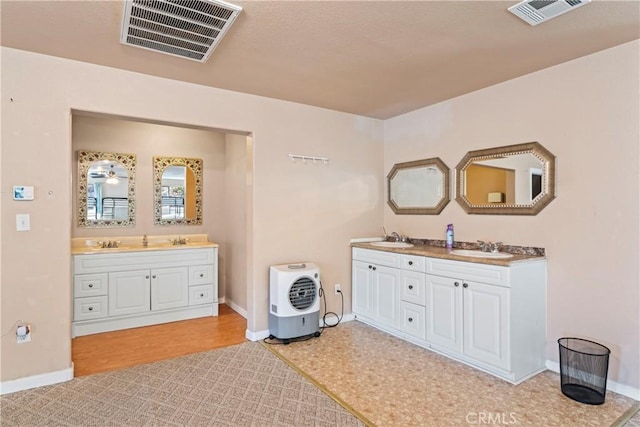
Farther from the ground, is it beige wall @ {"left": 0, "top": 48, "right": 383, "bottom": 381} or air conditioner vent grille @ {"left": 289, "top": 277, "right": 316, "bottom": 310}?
beige wall @ {"left": 0, "top": 48, "right": 383, "bottom": 381}

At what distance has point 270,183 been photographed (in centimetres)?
364

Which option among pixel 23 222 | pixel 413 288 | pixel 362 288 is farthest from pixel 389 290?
pixel 23 222

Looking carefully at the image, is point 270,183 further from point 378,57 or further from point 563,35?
point 563,35

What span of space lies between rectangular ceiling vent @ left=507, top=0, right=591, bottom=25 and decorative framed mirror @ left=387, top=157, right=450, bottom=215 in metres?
Result: 1.77

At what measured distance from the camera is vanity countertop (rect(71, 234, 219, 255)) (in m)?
3.92

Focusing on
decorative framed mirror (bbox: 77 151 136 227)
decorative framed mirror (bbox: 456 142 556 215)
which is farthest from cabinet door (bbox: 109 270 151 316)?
decorative framed mirror (bbox: 456 142 556 215)

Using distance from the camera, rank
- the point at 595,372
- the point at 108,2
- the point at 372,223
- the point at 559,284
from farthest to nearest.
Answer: the point at 372,223 → the point at 559,284 → the point at 595,372 → the point at 108,2

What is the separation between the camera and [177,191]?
15.7 ft

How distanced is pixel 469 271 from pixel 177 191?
375cm

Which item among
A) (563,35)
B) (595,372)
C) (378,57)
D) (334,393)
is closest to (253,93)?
(378,57)

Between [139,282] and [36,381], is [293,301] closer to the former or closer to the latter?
[139,282]

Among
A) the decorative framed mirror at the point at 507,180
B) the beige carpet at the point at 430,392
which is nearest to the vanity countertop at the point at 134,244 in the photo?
the beige carpet at the point at 430,392

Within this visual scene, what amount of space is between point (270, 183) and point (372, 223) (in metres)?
1.46

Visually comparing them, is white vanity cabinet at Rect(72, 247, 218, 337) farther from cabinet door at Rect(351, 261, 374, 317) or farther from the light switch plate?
cabinet door at Rect(351, 261, 374, 317)
